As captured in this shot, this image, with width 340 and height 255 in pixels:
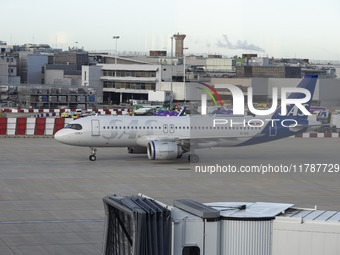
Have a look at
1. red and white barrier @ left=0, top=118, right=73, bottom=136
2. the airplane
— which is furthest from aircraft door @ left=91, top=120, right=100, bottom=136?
red and white barrier @ left=0, top=118, right=73, bottom=136

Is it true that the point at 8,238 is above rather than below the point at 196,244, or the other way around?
below

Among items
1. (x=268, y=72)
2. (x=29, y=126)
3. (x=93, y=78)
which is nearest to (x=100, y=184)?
(x=29, y=126)

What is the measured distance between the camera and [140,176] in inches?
1635

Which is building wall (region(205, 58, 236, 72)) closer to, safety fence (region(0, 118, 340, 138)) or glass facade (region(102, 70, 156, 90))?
glass facade (region(102, 70, 156, 90))

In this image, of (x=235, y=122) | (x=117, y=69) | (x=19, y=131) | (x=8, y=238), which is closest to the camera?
(x=8, y=238)

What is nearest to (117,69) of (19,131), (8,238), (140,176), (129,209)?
(19,131)

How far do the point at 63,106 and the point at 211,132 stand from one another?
204 feet

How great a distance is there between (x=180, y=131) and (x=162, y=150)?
3414 mm

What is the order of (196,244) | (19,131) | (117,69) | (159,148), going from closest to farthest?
(196,244) → (159,148) → (19,131) → (117,69)

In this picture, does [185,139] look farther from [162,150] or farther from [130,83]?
[130,83]

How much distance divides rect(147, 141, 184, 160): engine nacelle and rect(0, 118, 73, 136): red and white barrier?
70.2ft

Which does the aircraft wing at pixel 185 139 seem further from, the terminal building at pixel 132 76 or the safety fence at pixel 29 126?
the terminal building at pixel 132 76

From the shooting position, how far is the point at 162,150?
4547cm

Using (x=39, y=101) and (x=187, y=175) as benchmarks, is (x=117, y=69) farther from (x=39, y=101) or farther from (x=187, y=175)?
(x=187, y=175)
